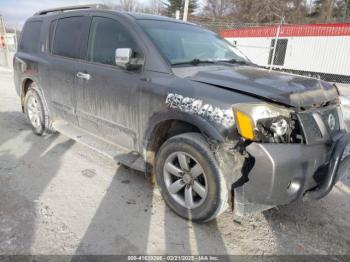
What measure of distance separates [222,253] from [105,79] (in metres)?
2.26

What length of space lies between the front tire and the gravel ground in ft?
0.59

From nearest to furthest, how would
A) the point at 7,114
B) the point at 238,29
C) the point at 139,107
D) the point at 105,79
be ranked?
the point at 139,107
the point at 105,79
the point at 7,114
the point at 238,29

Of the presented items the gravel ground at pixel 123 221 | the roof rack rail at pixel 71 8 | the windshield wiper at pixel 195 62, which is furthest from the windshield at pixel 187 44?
the gravel ground at pixel 123 221

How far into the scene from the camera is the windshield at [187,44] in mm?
3318

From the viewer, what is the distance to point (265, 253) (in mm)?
2615

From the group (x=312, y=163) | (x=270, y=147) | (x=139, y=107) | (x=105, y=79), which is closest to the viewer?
(x=270, y=147)

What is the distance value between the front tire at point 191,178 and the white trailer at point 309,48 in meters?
13.6

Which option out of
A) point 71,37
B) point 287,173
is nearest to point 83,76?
point 71,37

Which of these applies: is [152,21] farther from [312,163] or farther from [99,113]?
[312,163]

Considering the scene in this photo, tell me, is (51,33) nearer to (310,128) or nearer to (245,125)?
(245,125)

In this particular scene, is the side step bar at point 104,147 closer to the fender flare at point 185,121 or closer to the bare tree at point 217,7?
the fender flare at point 185,121

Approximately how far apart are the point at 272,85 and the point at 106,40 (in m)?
2.08

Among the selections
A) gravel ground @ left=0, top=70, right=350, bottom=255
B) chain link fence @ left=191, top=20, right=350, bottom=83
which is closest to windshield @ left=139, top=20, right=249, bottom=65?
gravel ground @ left=0, top=70, right=350, bottom=255

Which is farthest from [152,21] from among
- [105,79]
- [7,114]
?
[7,114]
